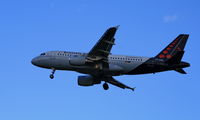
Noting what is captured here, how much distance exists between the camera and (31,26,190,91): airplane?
218 ft

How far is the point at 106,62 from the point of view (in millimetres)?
68312

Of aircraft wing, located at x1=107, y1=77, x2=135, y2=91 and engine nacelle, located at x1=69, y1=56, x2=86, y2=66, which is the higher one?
engine nacelle, located at x1=69, y1=56, x2=86, y2=66

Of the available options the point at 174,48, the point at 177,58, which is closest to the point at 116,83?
the point at 174,48

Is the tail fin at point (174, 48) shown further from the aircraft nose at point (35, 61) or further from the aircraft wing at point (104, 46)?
the aircraft nose at point (35, 61)

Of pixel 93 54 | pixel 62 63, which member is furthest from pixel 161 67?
pixel 62 63

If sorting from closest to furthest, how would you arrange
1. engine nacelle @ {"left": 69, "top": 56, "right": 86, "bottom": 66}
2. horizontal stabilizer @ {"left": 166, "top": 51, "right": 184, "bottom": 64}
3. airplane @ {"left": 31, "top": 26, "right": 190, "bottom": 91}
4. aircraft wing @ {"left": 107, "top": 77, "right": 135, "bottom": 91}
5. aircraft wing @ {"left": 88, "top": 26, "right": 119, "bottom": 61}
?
1. aircraft wing @ {"left": 88, "top": 26, "right": 119, "bottom": 61}
2. horizontal stabilizer @ {"left": 166, "top": 51, "right": 184, "bottom": 64}
3. airplane @ {"left": 31, "top": 26, "right": 190, "bottom": 91}
4. engine nacelle @ {"left": 69, "top": 56, "right": 86, "bottom": 66}
5. aircraft wing @ {"left": 107, "top": 77, "right": 135, "bottom": 91}

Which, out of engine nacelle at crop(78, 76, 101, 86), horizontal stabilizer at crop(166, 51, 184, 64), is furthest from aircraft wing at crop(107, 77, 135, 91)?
horizontal stabilizer at crop(166, 51, 184, 64)

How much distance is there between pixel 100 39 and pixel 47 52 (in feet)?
43.2

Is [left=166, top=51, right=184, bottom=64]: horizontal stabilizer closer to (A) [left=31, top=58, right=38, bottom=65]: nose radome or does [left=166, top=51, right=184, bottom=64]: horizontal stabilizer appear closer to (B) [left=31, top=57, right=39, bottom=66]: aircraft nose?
(B) [left=31, top=57, right=39, bottom=66]: aircraft nose

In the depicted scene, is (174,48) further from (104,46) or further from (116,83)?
(104,46)

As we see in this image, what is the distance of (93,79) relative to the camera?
74.0m

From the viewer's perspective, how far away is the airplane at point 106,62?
2611 inches

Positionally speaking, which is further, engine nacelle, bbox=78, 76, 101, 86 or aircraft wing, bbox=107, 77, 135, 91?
aircraft wing, bbox=107, 77, 135, 91

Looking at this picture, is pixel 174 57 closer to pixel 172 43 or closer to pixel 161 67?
pixel 161 67
